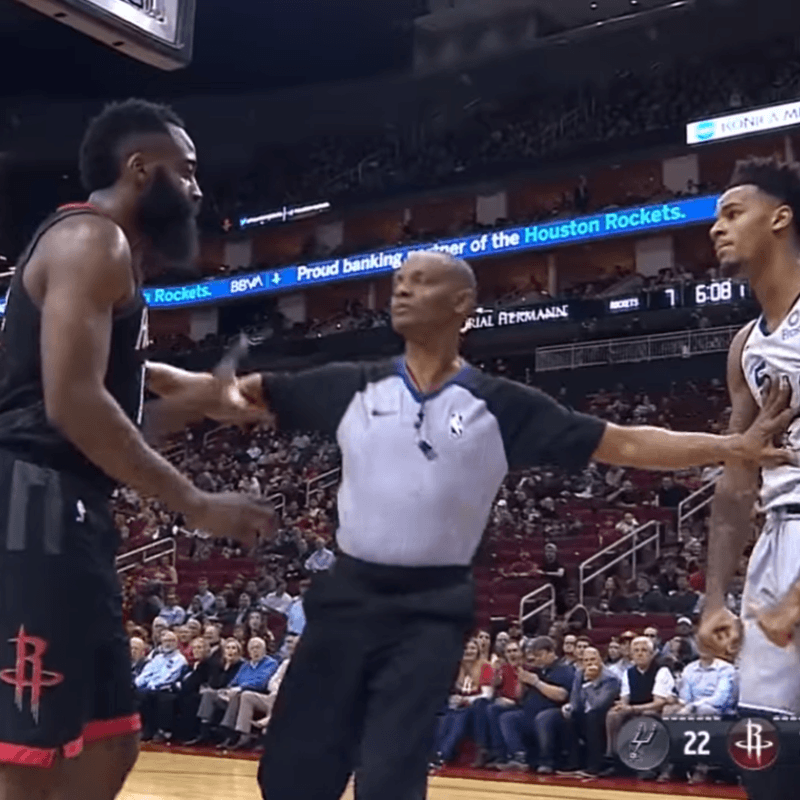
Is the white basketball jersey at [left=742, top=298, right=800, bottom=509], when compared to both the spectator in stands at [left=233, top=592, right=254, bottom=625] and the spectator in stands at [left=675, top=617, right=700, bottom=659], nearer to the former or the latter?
the spectator in stands at [left=675, top=617, right=700, bottom=659]

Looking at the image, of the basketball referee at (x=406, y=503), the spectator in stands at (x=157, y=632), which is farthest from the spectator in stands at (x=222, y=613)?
the basketball referee at (x=406, y=503)

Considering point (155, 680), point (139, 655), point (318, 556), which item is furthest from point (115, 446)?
point (318, 556)

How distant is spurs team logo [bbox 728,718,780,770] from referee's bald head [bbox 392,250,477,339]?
138cm

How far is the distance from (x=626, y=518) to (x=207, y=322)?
16591mm

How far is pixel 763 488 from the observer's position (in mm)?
3564

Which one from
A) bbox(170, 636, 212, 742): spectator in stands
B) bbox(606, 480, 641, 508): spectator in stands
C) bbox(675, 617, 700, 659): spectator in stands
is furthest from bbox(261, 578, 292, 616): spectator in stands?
bbox(675, 617, 700, 659): spectator in stands

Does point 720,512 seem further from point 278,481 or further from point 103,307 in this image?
point 278,481

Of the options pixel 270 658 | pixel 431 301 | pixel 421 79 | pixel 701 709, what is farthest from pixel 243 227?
pixel 431 301

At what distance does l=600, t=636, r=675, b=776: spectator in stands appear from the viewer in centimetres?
941

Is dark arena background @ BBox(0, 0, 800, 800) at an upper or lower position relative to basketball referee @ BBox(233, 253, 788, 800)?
upper

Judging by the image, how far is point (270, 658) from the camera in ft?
39.0

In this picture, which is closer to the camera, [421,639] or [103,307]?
[103,307]

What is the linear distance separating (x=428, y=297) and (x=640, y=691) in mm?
6786

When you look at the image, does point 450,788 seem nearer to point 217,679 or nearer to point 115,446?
point 217,679
